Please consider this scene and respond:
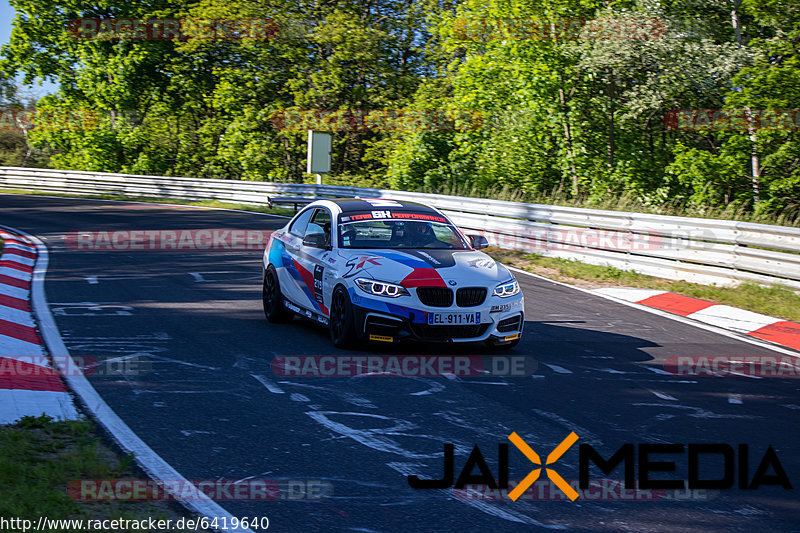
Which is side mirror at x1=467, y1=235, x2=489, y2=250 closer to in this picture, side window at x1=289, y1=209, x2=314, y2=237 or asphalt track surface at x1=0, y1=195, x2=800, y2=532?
asphalt track surface at x1=0, y1=195, x2=800, y2=532

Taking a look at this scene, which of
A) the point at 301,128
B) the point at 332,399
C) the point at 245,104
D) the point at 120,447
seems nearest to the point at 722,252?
the point at 332,399

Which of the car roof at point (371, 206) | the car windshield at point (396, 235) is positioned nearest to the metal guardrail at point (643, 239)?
the car windshield at point (396, 235)

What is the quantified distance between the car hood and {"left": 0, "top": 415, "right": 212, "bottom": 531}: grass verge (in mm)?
3429

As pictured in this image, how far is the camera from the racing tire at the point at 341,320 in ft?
27.9

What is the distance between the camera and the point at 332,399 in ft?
22.3

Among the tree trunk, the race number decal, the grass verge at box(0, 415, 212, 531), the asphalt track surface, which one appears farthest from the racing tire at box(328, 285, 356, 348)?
the tree trunk

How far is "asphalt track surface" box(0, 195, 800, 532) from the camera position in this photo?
4.60 m

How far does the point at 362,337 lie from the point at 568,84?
67.7 ft

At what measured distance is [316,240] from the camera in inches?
379

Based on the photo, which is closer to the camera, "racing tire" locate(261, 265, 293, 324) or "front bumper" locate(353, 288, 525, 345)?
"front bumper" locate(353, 288, 525, 345)

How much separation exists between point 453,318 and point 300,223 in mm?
3049

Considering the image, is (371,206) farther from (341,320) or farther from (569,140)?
(569,140)

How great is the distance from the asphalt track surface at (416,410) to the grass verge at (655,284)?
1.70 m

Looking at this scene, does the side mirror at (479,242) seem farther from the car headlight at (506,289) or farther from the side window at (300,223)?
the side window at (300,223)
